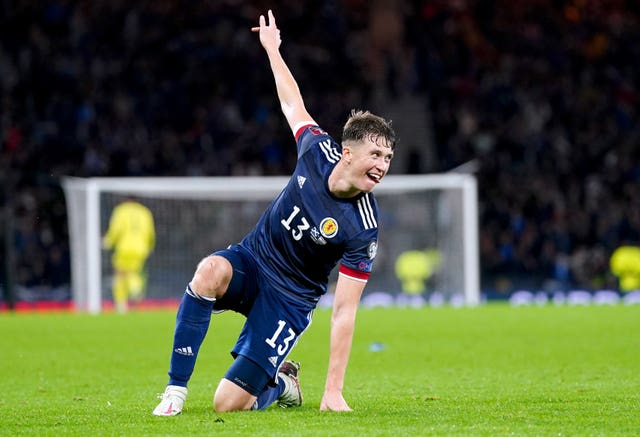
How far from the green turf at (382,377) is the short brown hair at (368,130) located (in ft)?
4.92

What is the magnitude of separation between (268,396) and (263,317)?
0.50 meters

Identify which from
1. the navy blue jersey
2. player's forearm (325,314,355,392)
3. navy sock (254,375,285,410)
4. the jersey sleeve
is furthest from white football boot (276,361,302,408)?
the jersey sleeve

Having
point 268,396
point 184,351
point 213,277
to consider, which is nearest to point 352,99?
point 268,396

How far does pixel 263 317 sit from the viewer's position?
6719 mm

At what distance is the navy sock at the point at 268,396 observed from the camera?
269 inches

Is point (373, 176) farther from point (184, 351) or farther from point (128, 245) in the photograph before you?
point (128, 245)

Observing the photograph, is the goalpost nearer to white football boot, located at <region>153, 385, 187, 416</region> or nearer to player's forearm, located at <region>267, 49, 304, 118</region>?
player's forearm, located at <region>267, 49, 304, 118</region>

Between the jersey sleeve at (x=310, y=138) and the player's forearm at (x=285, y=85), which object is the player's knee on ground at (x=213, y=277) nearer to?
the jersey sleeve at (x=310, y=138)

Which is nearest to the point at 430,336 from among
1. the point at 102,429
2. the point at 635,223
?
the point at 102,429

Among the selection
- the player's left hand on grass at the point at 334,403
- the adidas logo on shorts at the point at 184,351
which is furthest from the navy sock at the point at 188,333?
the player's left hand on grass at the point at 334,403

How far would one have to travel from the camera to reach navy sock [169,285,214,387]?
629 centimetres

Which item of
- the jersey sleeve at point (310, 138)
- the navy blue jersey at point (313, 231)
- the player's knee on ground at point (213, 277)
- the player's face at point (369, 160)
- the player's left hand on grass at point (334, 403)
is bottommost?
the player's left hand on grass at point (334, 403)

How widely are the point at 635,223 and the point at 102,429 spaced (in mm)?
18589

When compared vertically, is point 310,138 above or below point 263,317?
above
